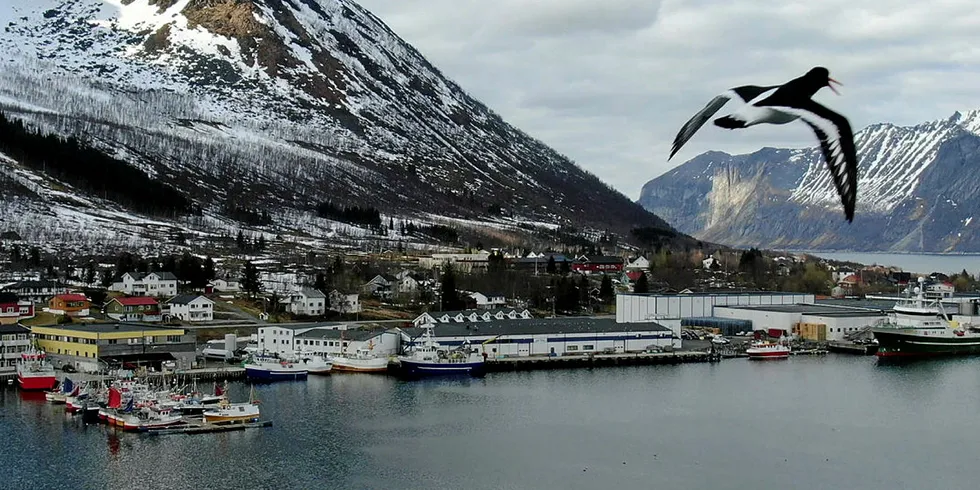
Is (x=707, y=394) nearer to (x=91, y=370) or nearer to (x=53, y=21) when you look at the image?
(x=91, y=370)

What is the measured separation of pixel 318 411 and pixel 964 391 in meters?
11.4

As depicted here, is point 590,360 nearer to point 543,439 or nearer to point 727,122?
point 543,439

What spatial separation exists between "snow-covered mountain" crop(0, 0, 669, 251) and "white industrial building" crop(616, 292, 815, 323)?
2235 centimetres

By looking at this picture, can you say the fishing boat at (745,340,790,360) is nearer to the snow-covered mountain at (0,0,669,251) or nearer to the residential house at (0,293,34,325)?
the residential house at (0,293,34,325)

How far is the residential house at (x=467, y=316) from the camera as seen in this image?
26.5 meters

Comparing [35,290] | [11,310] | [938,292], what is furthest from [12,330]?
[938,292]

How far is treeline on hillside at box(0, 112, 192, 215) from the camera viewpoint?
4853 centimetres

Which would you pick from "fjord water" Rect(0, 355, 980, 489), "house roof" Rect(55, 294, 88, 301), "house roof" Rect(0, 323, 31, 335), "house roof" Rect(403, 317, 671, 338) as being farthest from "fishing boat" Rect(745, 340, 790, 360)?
"house roof" Rect(0, 323, 31, 335)

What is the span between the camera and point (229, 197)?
5341 centimetres

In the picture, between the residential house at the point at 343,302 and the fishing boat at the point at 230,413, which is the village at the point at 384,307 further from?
the fishing boat at the point at 230,413

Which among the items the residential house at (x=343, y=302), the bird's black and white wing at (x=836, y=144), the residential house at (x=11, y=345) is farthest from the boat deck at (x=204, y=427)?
the bird's black and white wing at (x=836, y=144)

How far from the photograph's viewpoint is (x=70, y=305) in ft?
84.6

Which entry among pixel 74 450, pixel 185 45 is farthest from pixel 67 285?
pixel 185 45

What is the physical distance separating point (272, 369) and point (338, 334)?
257 cm
